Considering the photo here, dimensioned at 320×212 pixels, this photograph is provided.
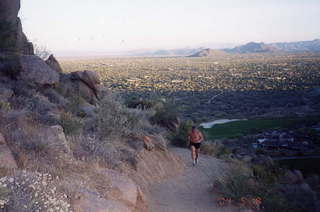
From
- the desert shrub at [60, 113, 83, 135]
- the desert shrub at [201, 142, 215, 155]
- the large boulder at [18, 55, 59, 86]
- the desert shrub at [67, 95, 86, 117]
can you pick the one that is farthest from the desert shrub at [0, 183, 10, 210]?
the desert shrub at [201, 142, 215, 155]

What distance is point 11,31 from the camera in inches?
748

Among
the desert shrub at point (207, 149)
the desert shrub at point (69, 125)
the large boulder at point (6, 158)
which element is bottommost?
the desert shrub at point (207, 149)

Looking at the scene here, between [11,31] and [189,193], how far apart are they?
43.6 feet

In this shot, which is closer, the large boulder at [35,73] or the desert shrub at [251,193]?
the desert shrub at [251,193]

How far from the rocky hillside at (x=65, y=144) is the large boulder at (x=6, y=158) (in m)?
0.03

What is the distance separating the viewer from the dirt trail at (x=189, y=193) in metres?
9.35

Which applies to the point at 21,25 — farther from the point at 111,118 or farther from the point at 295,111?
the point at 295,111

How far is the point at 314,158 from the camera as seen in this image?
76.7 feet

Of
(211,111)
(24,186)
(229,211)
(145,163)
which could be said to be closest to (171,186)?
(145,163)

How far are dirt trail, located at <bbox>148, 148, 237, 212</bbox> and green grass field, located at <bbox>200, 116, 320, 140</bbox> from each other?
1572 centimetres

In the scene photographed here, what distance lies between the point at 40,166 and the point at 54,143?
1.19 metres

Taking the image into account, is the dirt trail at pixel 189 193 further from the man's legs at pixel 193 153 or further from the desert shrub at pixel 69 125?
the desert shrub at pixel 69 125

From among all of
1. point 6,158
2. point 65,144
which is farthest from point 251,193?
point 6,158

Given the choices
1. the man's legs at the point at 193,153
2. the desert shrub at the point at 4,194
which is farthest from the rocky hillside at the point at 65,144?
the man's legs at the point at 193,153
